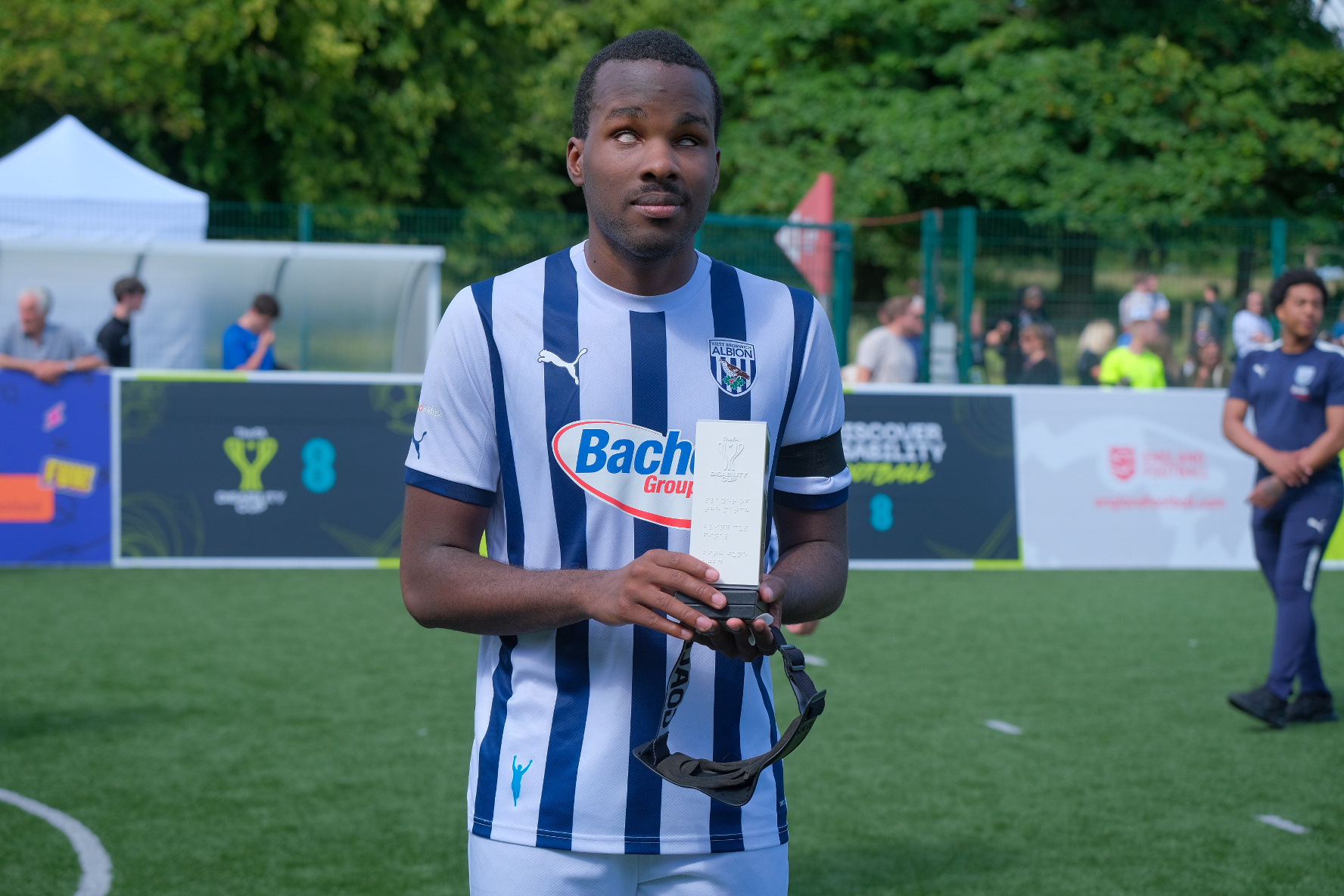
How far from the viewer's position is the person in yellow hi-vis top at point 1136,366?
12688 millimetres

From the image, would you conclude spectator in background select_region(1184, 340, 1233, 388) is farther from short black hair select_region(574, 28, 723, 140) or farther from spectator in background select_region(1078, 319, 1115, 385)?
short black hair select_region(574, 28, 723, 140)

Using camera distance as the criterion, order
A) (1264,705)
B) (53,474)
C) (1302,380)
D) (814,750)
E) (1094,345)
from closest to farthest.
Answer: (814,750) → (1264,705) → (1302,380) → (53,474) → (1094,345)

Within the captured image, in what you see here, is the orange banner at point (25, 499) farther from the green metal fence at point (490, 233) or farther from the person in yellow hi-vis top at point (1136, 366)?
the person in yellow hi-vis top at point (1136, 366)

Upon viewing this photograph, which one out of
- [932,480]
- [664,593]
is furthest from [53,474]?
[664,593]

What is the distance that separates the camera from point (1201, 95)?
81.9 feet

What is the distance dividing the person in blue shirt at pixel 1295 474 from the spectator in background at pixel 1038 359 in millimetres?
6156

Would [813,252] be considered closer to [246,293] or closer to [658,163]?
[246,293]

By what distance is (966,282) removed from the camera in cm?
1451

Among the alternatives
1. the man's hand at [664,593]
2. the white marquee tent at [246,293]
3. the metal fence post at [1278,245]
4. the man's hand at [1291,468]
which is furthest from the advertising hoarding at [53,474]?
the metal fence post at [1278,245]

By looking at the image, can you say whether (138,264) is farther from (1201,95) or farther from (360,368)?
(1201,95)

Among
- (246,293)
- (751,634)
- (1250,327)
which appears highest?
(246,293)

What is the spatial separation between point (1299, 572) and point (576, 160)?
5.93 metres

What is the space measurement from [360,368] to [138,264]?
2.65 meters

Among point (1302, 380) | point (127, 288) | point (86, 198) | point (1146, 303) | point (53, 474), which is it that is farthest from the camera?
point (1146, 303)
